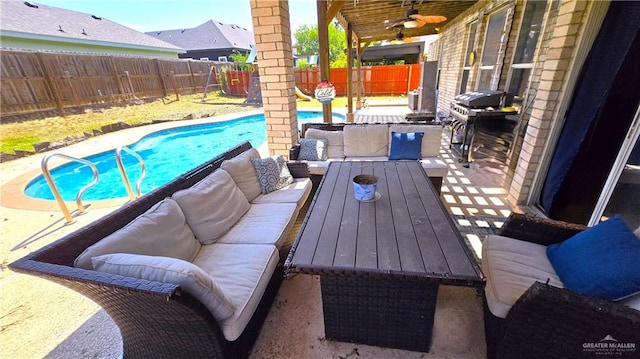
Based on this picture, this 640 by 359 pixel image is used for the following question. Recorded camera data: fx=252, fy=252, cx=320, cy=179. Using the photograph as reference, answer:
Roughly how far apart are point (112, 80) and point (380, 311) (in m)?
12.9

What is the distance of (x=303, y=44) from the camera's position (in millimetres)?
27906

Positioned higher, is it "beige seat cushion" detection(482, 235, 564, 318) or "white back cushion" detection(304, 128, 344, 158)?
"white back cushion" detection(304, 128, 344, 158)

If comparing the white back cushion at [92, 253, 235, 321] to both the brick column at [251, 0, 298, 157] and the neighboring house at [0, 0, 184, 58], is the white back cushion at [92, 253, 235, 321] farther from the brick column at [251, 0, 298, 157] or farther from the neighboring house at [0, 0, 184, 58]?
the neighboring house at [0, 0, 184, 58]

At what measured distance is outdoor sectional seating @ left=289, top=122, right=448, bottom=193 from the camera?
3287 mm

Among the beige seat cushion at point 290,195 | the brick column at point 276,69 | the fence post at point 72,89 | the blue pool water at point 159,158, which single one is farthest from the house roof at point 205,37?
the beige seat cushion at point 290,195

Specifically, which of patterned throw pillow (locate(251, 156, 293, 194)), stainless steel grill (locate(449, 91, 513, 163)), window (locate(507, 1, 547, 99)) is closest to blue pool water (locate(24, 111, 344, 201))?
patterned throw pillow (locate(251, 156, 293, 194))

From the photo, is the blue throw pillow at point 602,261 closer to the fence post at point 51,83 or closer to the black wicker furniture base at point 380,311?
the black wicker furniture base at point 380,311

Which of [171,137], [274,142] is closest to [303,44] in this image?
[171,137]

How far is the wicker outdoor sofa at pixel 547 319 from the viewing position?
0.99m

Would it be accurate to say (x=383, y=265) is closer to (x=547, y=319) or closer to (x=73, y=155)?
(x=547, y=319)

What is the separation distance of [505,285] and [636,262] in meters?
0.51

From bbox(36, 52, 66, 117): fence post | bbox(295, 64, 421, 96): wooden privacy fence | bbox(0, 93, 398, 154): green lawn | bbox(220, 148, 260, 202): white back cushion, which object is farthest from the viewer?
bbox(295, 64, 421, 96): wooden privacy fence

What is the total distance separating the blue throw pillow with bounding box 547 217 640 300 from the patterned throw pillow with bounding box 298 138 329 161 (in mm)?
2455

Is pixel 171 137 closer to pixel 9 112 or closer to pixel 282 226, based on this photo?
pixel 9 112
